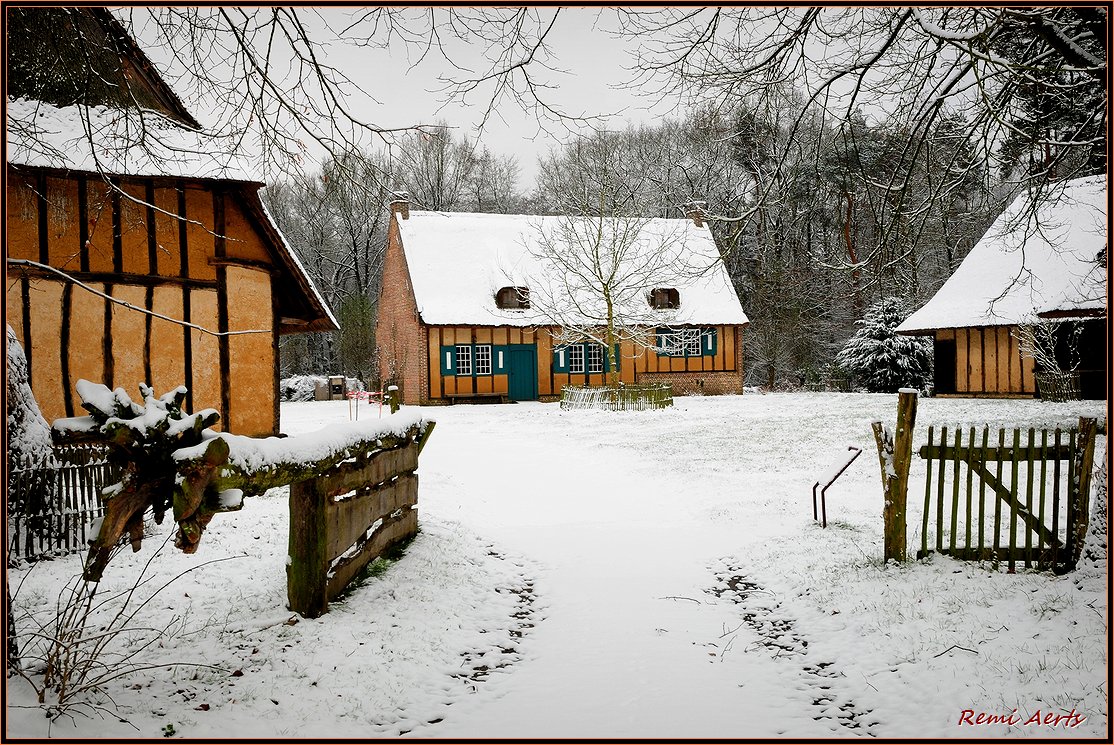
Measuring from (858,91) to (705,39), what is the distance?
4.50ft

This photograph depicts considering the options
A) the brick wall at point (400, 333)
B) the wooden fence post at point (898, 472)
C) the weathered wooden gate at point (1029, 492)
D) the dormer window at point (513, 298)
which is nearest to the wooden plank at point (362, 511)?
the wooden fence post at point (898, 472)

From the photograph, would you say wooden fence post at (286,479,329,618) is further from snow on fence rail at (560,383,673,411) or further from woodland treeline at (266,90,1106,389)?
snow on fence rail at (560,383,673,411)

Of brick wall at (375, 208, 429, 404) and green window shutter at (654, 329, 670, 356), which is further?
green window shutter at (654, 329, 670, 356)

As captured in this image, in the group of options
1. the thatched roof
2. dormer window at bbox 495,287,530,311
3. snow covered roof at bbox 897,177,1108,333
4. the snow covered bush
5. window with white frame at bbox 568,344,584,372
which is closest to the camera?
the thatched roof

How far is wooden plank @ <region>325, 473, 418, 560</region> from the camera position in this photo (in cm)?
477

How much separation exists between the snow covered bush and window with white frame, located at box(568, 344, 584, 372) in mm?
10970

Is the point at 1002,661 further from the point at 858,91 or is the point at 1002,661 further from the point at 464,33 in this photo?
the point at 464,33

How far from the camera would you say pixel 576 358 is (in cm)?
2736

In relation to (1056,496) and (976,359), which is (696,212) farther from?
(976,359)

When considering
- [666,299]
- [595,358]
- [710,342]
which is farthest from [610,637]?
[710,342]

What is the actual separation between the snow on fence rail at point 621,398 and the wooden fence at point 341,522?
14.8 meters

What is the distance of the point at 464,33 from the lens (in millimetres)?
3805

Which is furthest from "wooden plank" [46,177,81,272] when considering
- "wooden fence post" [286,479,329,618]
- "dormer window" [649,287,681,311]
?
"dormer window" [649,287,681,311]

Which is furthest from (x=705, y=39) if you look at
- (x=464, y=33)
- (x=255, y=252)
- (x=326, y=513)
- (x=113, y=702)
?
(x=255, y=252)
